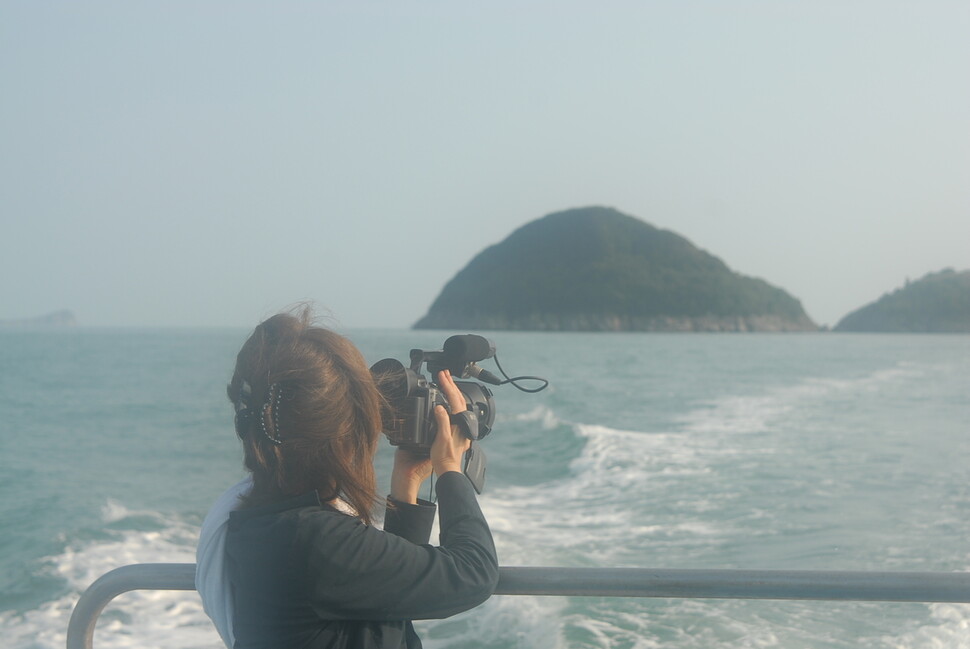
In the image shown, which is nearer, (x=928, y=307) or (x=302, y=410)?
(x=302, y=410)

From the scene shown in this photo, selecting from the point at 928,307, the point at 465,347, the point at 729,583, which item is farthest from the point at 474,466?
the point at 928,307

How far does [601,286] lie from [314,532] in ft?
404

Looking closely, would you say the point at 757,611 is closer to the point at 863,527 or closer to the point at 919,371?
the point at 863,527

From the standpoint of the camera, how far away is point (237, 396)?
144cm

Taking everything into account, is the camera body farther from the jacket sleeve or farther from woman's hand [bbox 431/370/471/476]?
the jacket sleeve

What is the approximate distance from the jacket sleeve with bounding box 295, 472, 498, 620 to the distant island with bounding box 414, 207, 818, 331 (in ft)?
394

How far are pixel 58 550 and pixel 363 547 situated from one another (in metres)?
8.52

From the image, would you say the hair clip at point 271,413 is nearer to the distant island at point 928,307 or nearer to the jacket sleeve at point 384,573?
the jacket sleeve at point 384,573

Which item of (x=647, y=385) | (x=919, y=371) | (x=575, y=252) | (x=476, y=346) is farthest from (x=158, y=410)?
(x=575, y=252)

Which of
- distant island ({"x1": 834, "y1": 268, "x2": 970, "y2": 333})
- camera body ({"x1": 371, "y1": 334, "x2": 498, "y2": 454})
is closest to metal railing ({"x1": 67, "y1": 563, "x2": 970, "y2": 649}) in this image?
camera body ({"x1": 371, "y1": 334, "x2": 498, "y2": 454})

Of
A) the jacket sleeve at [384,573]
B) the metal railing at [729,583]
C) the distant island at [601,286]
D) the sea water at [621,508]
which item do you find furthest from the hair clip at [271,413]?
the distant island at [601,286]

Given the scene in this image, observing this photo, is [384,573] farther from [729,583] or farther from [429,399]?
[729,583]

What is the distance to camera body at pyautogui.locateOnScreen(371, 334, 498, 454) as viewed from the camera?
1566 millimetres

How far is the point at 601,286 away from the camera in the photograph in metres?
123
